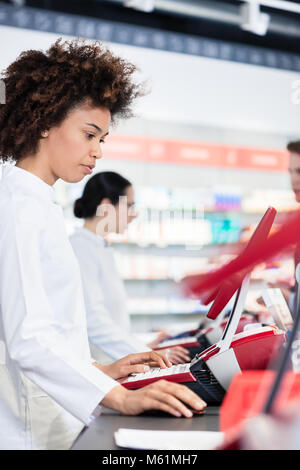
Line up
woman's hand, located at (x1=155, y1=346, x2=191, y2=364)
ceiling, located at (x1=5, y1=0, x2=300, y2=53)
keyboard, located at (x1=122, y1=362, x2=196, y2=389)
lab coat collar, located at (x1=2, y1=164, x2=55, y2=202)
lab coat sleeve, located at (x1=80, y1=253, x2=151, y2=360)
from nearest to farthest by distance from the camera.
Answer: keyboard, located at (x1=122, y1=362, x2=196, y2=389) → lab coat collar, located at (x1=2, y1=164, x2=55, y2=202) → woman's hand, located at (x1=155, y1=346, x2=191, y2=364) → lab coat sleeve, located at (x1=80, y1=253, x2=151, y2=360) → ceiling, located at (x1=5, y1=0, x2=300, y2=53)

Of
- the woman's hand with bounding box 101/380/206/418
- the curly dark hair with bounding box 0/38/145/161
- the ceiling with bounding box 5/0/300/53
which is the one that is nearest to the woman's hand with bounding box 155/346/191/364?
the woman's hand with bounding box 101/380/206/418

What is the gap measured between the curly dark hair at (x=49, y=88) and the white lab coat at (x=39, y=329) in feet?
0.49

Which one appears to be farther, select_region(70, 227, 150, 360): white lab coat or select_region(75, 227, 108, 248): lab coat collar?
select_region(75, 227, 108, 248): lab coat collar

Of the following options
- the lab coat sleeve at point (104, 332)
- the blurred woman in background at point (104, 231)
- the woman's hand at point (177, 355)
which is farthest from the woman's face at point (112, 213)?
the woman's hand at point (177, 355)

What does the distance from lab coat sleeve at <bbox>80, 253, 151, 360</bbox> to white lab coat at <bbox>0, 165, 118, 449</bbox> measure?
0.98 meters

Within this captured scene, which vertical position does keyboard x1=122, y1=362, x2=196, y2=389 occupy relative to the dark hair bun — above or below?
below

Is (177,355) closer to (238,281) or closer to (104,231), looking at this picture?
(238,281)

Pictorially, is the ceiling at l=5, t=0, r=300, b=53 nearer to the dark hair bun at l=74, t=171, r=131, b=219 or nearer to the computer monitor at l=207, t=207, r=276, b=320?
the dark hair bun at l=74, t=171, r=131, b=219

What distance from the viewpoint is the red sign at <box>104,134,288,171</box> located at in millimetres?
5699

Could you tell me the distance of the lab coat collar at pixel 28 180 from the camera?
1.41m

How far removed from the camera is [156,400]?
1.10 metres

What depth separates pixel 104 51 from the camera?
5.44 ft
